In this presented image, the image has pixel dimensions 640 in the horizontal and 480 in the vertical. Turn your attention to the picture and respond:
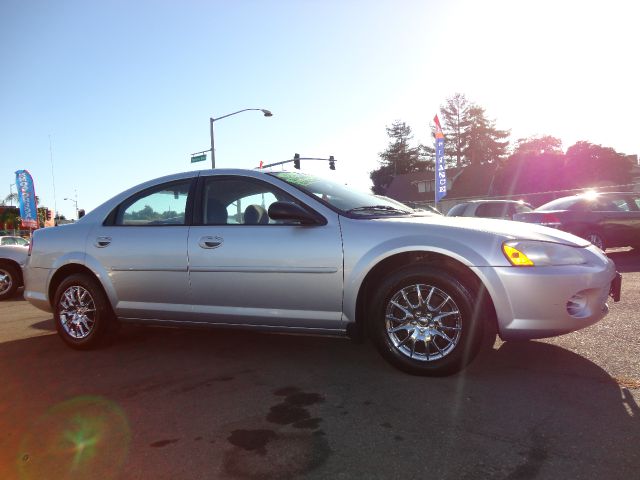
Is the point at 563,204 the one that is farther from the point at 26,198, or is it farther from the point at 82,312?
the point at 26,198

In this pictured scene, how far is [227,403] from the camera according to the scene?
2.94m

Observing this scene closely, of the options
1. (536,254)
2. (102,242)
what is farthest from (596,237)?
(102,242)

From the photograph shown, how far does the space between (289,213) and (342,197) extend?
66cm

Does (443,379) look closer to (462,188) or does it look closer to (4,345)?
(4,345)

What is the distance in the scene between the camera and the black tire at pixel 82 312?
4348 millimetres

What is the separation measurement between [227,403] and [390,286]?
132cm

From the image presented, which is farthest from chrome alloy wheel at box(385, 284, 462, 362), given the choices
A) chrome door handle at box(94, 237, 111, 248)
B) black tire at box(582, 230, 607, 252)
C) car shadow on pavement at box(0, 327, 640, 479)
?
black tire at box(582, 230, 607, 252)

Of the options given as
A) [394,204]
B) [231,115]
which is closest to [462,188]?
[231,115]

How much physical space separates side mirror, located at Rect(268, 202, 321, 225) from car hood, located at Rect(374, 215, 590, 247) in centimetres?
52

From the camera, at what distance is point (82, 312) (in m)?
4.44

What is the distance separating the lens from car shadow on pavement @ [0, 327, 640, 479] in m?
2.15

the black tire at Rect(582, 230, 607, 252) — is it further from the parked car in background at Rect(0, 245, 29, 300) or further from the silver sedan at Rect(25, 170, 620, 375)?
the parked car in background at Rect(0, 245, 29, 300)

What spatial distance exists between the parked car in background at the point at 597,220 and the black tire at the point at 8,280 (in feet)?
33.8

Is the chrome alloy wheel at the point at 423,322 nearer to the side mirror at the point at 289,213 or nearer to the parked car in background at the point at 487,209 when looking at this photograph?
the side mirror at the point at 289,213
